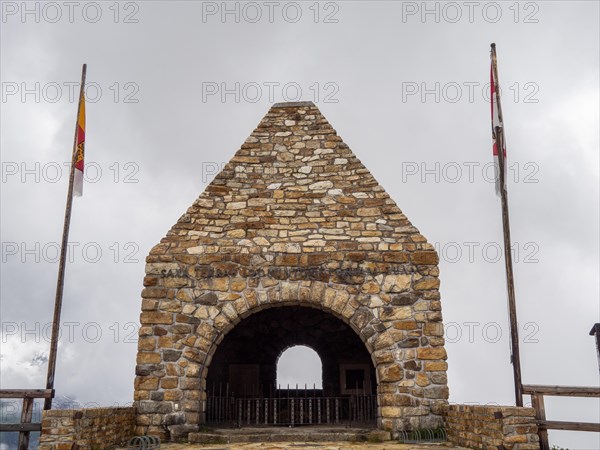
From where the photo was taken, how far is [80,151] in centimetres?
990

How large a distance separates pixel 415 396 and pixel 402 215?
3.09 meters

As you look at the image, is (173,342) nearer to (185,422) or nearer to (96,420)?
(185,422)

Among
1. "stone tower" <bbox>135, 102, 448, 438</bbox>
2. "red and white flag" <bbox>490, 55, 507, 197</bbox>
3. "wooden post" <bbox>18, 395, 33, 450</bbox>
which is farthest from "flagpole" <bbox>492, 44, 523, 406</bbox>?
"wooden post" <bbox>18, 395, 33, 450</bbox>

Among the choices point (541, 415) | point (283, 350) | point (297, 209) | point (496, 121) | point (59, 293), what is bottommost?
point (541, 415)

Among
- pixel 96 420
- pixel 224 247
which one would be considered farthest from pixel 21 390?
pixel 224 247

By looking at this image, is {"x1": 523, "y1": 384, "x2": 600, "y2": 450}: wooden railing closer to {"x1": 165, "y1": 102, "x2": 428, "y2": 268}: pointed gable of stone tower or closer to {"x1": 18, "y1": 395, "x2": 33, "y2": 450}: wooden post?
{"x1": 165, "y1": 102, "x2": 428, "y2": 268}: pointed gable of stone tower

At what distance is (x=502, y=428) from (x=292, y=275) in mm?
4023

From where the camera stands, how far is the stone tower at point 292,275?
8.95 m

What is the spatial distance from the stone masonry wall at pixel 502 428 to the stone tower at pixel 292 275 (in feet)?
4.04

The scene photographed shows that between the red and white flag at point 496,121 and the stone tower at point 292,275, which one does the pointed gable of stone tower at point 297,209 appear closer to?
the stone tower at point 292,275

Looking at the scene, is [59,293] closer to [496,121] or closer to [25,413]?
[25,413]

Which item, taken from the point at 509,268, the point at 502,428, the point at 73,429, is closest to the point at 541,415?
the point at 502,428

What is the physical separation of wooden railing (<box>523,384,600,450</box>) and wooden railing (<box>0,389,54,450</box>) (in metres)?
6.78

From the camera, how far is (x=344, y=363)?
Result: 13.6 m
